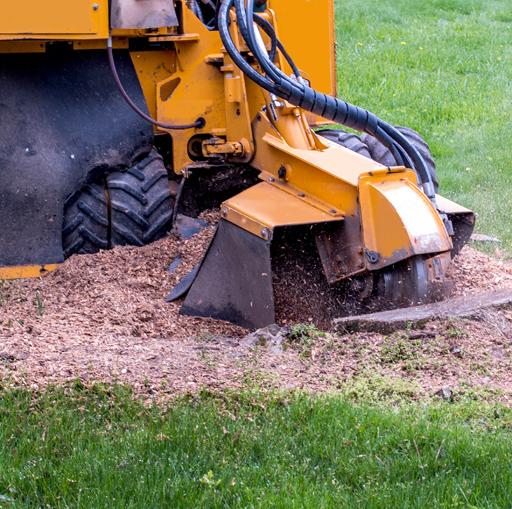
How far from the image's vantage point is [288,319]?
5.65 metres

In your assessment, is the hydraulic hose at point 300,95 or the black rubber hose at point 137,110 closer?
the hydraulic hose at point 300,95

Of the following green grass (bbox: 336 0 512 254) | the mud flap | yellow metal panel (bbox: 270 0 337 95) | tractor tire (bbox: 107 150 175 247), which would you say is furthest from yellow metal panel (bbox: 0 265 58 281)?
green grass (bbox: 336 0 512 254)

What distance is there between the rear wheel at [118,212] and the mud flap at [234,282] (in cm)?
74

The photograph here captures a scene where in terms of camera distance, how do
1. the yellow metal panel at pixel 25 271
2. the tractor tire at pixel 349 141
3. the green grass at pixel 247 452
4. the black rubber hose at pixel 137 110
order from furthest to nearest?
the tractor tire at pixel 349 141 → the yellow metal panel at pixel 25 271 → the black rubber hose at pixel 137 110 → the green grass at pixel 247 452

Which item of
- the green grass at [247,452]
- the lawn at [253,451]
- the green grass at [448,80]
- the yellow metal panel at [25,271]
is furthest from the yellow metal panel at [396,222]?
the green grass at [448,80]

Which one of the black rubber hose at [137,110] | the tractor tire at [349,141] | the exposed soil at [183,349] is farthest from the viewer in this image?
the tractor tire at [349,141]

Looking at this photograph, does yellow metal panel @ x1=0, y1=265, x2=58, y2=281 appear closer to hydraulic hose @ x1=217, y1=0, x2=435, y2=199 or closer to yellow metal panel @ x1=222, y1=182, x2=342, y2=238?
yellow metal panel @ x1=222, y1=182, x2=342, y2=238

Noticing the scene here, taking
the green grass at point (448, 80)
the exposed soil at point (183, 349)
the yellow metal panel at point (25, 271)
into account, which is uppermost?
the exposed soil at point (183, 349)

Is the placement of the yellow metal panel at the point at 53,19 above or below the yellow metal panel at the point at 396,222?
above

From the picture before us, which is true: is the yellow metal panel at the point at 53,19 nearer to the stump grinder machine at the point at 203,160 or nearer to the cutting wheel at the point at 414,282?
the stump grinder machine at the point at 203,160

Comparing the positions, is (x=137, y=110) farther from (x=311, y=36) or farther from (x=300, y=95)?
(x=311, y=36)

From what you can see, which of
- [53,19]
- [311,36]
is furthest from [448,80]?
[53,19]

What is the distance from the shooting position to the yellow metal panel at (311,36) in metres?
7.03

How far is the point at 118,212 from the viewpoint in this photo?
20.8 ft
